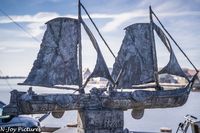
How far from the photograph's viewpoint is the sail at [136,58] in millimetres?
20031

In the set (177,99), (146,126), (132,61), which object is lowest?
(146,126)

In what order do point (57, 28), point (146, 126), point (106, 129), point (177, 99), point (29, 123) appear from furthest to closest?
1. point (146, 126)
2. point (57, 28)
3. point (177, 99)
4. point (106, 129)
5. point (29, 123)

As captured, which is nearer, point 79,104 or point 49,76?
point 79,104

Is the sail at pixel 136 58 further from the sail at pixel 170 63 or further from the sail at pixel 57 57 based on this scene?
the sail at pixel 57 57

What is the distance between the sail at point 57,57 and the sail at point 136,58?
3019 millimetres

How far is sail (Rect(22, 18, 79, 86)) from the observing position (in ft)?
61.4

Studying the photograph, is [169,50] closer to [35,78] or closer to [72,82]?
[72,82]

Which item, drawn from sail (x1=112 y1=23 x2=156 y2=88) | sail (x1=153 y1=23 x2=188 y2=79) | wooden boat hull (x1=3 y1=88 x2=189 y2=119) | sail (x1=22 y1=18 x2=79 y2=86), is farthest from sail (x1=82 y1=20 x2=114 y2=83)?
sail (x1=153 y1=23 x2=188 y2=79)

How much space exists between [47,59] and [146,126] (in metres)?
15.7

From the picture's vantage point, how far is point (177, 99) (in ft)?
59.1

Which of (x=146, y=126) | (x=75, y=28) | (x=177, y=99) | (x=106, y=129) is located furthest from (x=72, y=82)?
(x=146, y=126)

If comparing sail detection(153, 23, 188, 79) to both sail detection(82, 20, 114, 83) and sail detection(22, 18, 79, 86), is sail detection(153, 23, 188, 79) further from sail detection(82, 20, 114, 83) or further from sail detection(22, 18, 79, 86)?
sail detection(22, 18, 79, 86)

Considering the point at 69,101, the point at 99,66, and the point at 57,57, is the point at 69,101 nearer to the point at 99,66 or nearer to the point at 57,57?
Result: the point at 99,66

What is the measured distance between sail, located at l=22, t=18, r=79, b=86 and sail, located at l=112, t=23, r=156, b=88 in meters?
3.02
